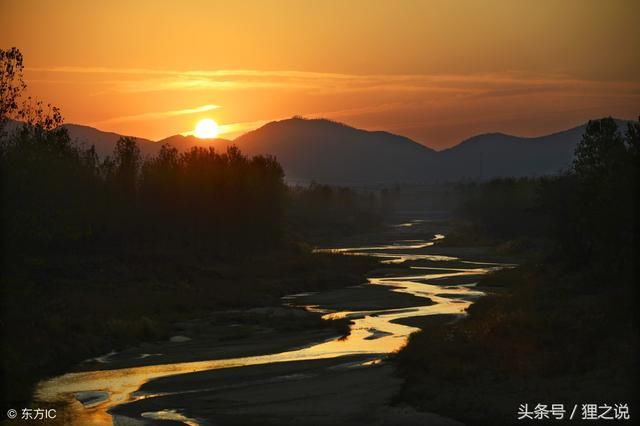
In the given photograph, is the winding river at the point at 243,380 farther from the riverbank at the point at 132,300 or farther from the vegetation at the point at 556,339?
the vegetation at the point at 556,339

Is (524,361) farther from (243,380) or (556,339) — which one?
(243,380)

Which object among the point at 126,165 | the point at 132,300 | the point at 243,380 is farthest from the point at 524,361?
the point at 126,165

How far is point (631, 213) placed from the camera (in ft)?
139

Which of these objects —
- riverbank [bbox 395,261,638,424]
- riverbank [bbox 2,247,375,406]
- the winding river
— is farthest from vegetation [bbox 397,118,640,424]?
riverbank [bbox 2,247,375,406]

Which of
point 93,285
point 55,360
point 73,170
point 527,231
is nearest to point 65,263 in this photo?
point 93,285

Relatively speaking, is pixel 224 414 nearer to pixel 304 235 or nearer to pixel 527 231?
pixel 527 231

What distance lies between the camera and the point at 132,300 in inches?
2212

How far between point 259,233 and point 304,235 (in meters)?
53.8

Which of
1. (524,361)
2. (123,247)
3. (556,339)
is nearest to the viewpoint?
(524,361)

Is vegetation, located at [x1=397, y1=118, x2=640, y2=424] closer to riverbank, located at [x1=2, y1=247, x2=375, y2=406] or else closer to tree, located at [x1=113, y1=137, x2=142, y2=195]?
riverbank, located at [x1=2, y1=247, x2=375, y2=406]

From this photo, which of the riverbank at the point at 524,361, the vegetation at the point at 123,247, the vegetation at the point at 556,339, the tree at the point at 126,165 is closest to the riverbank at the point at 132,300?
the vegetation at the point at 123,247

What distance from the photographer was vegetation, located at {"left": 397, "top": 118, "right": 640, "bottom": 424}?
26.9 meters

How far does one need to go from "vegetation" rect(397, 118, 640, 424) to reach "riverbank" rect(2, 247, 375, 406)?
1082 cm

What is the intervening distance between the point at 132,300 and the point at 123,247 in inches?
1170
